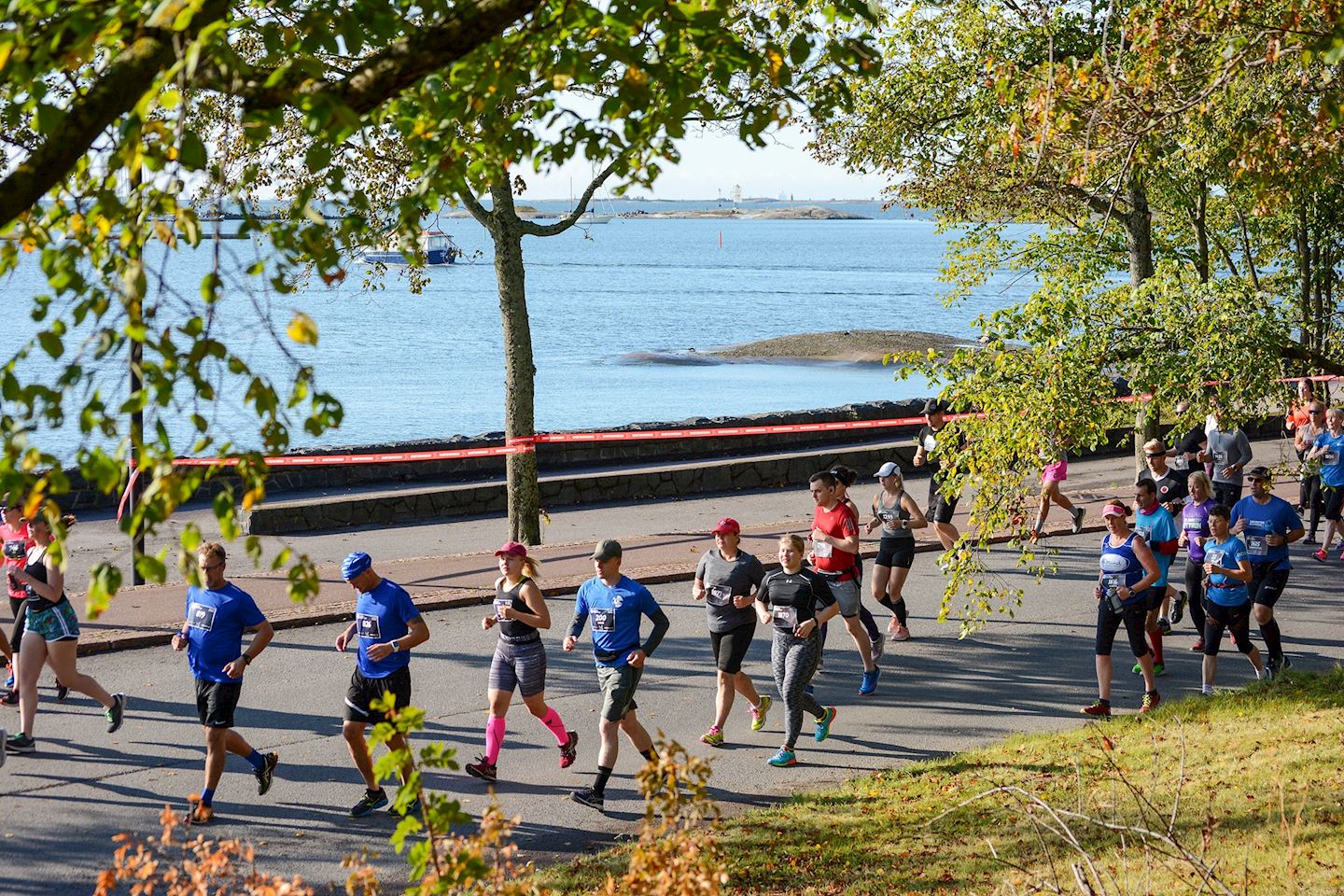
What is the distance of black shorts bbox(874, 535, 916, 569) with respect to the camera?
13102mm

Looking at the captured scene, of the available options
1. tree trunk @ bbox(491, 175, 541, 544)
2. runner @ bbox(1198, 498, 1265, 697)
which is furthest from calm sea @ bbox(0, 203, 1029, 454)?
runner @ bbox(1198, 498, 1265, 697)

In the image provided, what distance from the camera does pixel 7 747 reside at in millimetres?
10023

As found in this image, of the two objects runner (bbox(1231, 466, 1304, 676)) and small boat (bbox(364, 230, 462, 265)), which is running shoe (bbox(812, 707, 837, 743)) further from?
small boat (bbox(364, 230, 462, 265))

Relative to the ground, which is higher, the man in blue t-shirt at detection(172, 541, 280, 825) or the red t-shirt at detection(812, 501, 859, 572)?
the red t-shirt at detection(812, 501, 859, 572)

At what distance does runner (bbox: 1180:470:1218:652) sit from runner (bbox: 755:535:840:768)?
167 inches

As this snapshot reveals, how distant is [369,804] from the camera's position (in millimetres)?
8930

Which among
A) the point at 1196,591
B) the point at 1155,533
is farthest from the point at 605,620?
the point at 1196,591

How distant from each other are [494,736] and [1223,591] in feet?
19.6

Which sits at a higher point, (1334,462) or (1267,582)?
(1334,462)

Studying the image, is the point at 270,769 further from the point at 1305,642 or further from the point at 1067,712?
the point at 1305,642

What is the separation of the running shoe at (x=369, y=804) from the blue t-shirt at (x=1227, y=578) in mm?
6736

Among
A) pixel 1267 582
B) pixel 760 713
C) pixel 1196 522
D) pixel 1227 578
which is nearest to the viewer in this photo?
pixel 760 713

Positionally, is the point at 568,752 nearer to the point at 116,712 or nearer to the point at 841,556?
the point at 841,556

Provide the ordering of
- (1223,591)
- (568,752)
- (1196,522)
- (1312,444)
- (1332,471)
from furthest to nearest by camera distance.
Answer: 1. (1312,444)
2. (1332,471)
3. (1196,522)
4. (1223,591)
5. (568,752)
